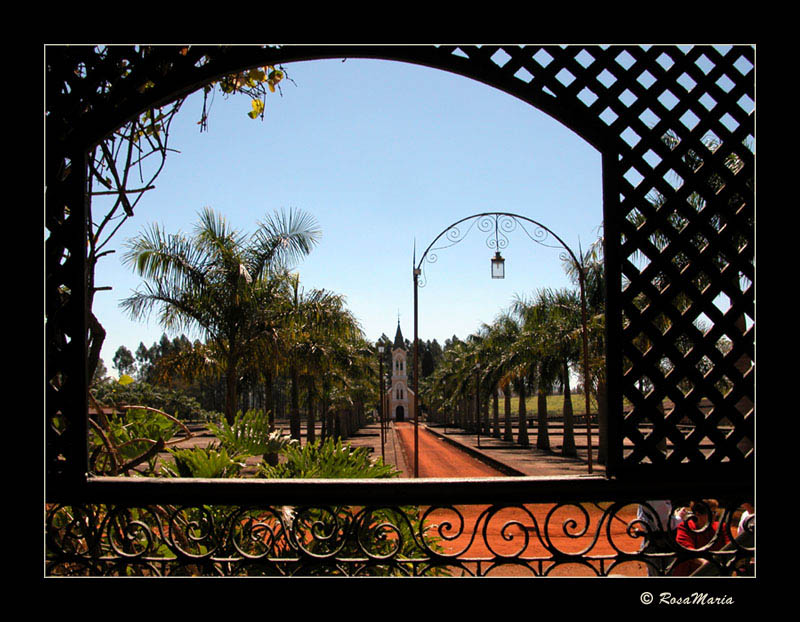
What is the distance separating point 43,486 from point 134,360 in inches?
5298

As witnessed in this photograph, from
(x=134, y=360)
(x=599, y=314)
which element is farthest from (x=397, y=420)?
(x=599, y=314)

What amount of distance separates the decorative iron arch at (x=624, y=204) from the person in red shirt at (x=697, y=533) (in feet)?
0.76

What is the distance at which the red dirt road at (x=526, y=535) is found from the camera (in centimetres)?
303

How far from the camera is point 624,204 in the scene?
314 centimetres

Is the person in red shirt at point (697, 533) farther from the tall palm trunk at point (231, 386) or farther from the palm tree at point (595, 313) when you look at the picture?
the palm tree at point (595, 313)

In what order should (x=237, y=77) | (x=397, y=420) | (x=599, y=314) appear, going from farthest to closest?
(x=397, y=420) → (x=599, y=314) → (x=237, y=77)

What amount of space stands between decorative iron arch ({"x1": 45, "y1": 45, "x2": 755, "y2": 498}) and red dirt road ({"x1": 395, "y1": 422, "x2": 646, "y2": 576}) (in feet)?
1.99

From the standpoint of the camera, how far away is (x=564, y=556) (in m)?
3.04

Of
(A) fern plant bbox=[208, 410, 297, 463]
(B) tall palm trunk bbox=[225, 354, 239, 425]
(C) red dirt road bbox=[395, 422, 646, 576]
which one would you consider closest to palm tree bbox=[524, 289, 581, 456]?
(C) red dirt road bbox=[395, 422, 646, 576]

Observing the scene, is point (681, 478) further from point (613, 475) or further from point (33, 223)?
point (33, 223)

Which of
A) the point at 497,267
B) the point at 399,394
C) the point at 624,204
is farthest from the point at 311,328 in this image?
the point at 399,394

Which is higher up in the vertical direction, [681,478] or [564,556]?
[681,478]

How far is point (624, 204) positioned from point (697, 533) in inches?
64.5

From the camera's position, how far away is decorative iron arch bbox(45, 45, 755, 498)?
10.0 feet
